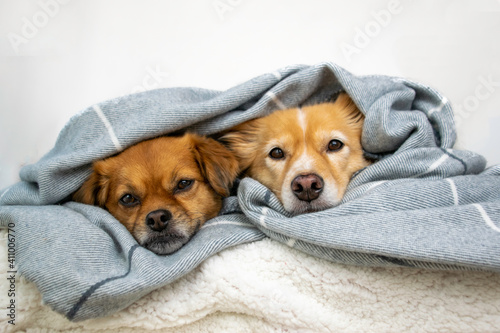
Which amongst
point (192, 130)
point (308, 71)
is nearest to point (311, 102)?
point (308, 71)

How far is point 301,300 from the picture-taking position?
4.54ft

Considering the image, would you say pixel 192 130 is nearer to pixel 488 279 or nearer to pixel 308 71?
pixel 308 71

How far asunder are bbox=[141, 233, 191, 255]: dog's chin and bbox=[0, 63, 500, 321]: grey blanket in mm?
48

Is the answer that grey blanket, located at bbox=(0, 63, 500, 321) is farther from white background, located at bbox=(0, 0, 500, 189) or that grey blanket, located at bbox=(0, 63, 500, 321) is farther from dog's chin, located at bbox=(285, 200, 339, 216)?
white background, located at bbox=(0, 0, 500, 189)

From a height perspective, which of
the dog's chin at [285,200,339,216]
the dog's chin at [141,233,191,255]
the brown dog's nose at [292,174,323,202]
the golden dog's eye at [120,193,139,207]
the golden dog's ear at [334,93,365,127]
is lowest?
the dog's chin at [141,233,191,255]

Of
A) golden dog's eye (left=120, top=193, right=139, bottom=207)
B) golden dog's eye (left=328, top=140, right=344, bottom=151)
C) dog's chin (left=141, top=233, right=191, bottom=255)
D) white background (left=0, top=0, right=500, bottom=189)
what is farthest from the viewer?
white background (left=0, top=0, right=500, bottom=189)

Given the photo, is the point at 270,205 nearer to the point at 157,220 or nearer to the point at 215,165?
the point at 215,165

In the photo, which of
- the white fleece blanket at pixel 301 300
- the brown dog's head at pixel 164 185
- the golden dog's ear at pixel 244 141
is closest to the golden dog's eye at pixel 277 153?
the golden dog's ear at pixel 244 141

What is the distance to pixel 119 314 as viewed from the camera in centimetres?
135

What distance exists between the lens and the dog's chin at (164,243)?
61.5 inches

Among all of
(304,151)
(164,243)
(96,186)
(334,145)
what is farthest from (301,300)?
(96,186)

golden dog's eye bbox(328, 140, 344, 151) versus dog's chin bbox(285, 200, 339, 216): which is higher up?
golden dog's eye bbox(328, 140, 344, 151)

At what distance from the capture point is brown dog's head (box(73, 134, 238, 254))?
1.63m

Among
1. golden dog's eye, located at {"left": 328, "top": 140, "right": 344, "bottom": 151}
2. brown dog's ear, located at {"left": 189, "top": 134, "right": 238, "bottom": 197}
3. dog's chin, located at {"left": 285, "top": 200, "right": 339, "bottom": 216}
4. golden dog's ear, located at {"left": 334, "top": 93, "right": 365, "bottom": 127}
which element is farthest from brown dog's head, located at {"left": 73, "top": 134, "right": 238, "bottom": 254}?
golden dog's ear, located at {"left": 334, "top": 93, "right": 365, "bottom": 127}
